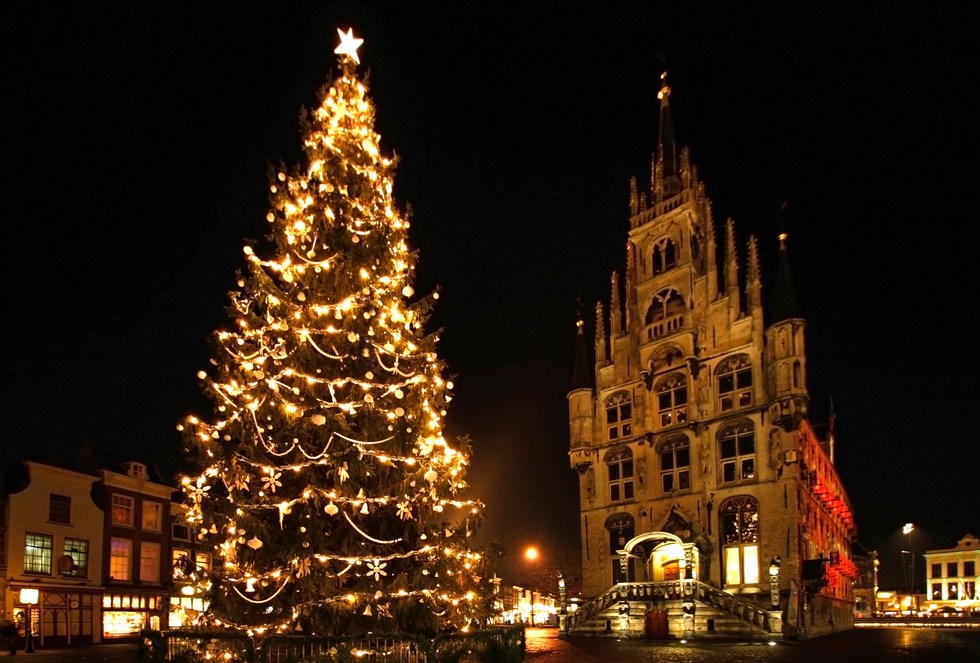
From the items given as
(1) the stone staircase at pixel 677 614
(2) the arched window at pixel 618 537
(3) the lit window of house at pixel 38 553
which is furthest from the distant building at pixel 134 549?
(2) the arched window at pixel 618 537

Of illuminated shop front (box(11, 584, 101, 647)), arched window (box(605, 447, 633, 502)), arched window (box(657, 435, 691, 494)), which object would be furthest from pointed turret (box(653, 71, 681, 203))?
illuminated shop front (box(11, 584, 101, 647))

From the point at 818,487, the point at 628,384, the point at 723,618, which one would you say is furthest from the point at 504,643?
the point at 818,487

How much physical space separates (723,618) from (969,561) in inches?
3516

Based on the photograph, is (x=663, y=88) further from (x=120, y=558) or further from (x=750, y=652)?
(x=120, y=558)

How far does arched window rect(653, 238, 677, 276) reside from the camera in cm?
4091

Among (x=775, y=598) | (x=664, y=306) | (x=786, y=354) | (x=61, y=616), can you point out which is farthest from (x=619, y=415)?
(x=61, y=616)

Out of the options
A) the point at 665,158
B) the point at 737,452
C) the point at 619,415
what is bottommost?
the point at 737,452

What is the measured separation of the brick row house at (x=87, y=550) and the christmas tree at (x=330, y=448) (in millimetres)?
16726

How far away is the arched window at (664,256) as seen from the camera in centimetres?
4091

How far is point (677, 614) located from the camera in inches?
1299

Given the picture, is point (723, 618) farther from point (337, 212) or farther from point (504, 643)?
point (337, 212)

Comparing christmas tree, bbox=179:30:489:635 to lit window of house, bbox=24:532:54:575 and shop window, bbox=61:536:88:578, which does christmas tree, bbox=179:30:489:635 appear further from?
shop window, bbox=61:536:88:578

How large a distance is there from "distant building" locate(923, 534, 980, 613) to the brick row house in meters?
95.7

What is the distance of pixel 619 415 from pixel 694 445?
16.8ft
